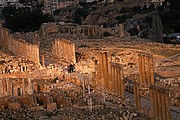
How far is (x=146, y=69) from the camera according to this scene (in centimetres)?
2984

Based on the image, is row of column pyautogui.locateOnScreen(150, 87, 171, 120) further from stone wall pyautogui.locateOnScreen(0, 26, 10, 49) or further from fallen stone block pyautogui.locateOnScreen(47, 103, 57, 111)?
stone wall pyautogui.locateOnScreen(0, 26, 10, 49)

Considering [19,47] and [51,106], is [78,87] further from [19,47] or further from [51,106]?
[19,47]

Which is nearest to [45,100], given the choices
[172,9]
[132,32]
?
[132,32]

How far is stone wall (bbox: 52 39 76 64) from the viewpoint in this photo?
40062 mm

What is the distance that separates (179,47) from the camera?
44188mm

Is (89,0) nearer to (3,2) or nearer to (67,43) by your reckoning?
(3,2)

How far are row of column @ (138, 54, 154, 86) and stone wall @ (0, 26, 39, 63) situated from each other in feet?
36.1

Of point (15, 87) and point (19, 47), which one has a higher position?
point (19, 47)

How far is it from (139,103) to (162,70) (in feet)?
31.8

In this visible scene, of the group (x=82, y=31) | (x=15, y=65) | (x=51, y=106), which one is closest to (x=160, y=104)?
(x=51, y=106)

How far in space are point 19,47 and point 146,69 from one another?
677 inches

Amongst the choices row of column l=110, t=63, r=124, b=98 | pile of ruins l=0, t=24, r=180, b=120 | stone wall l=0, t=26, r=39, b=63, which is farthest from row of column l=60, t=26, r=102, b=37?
row of column l=110, t=63, r=124, b=98

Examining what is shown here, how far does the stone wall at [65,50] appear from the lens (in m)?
40.1

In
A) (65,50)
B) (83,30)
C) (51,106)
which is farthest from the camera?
(83,30)
